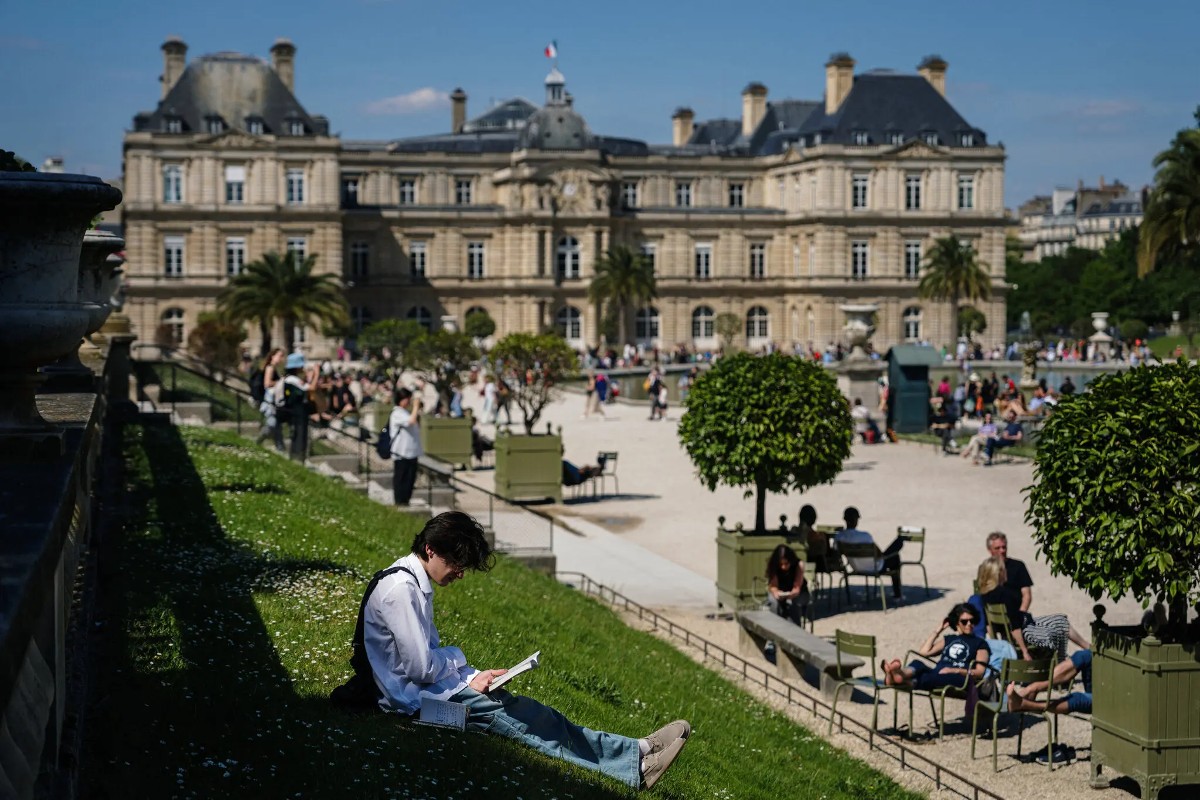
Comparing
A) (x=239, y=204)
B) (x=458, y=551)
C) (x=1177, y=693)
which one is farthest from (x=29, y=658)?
(x=239, y=204)

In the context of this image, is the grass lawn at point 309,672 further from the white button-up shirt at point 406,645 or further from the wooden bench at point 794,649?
the wooden bench at point 794,649

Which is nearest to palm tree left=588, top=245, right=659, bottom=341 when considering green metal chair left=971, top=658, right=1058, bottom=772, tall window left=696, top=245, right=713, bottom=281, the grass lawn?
tall window left=696, top=245, right=713, bottom=281

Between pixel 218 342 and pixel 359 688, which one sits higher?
pixel 218 342

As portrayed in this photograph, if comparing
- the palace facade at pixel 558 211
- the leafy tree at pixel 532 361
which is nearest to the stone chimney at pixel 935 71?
the palace facade at pixel 558 211

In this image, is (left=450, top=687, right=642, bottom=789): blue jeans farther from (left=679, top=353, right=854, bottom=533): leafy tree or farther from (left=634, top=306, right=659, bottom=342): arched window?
(left=634, top=306, right=659, bottom=342): arched window

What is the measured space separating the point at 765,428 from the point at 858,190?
6197 cm

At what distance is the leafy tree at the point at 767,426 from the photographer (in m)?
16.3

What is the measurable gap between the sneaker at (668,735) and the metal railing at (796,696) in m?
2.55

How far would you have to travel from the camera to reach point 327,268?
2805 inches

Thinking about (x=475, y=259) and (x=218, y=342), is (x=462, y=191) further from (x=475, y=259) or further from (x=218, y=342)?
(x=218, y=342)

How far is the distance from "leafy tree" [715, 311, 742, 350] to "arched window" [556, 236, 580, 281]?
675 centimetres

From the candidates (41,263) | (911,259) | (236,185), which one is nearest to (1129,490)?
(41,263)

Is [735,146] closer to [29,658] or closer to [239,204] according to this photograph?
[239,204]

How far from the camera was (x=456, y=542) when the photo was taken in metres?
6.37
